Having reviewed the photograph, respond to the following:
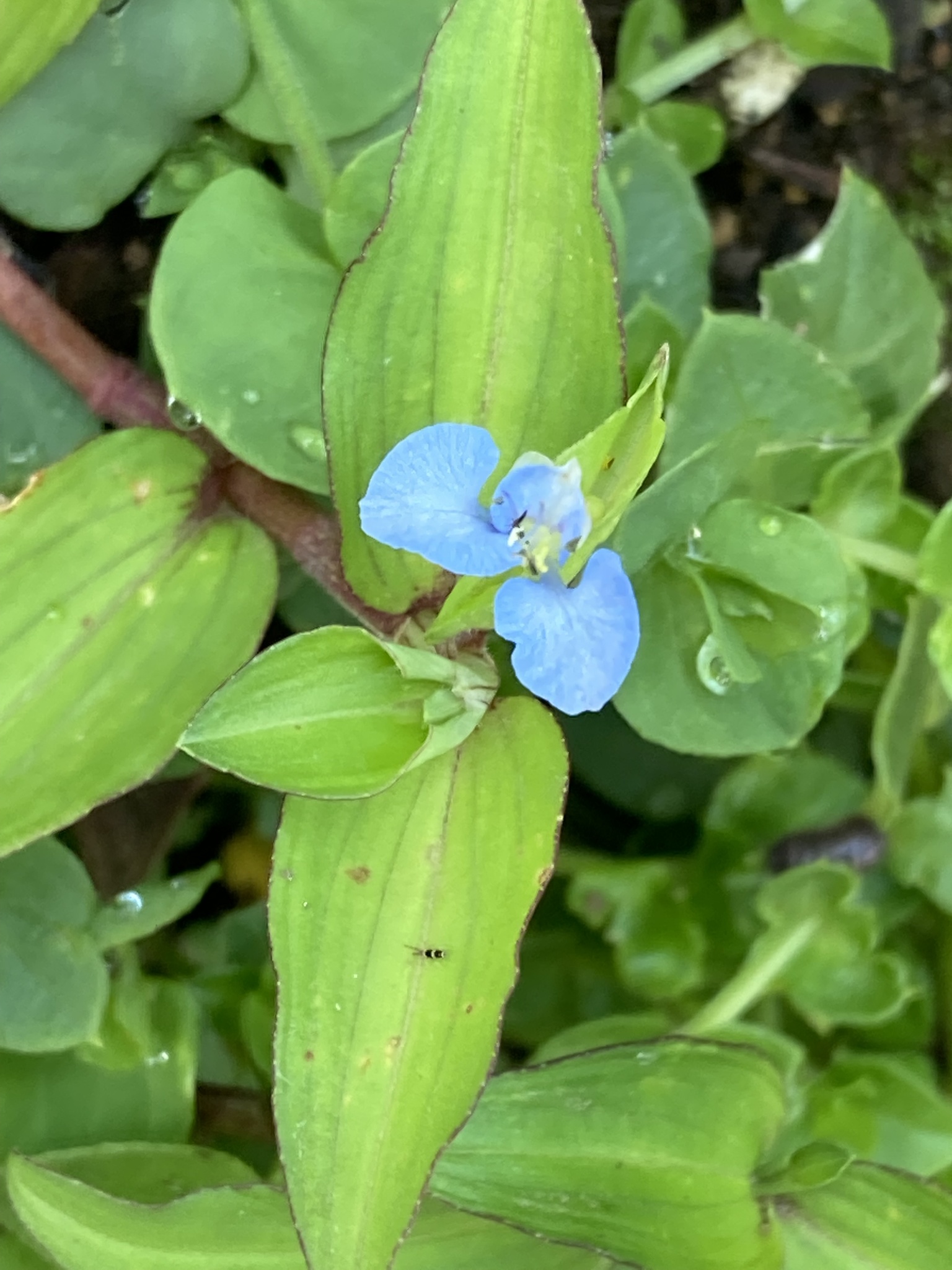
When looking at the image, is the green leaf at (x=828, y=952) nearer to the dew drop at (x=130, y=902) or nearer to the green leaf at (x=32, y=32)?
the dew drop at (x=130, y=902)

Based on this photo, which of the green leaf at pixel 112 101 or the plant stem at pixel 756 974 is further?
the plant stem at pixel 756 974

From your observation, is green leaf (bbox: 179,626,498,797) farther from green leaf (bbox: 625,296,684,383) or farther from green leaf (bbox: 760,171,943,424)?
green leaf (bbox: 760,171,943,424)

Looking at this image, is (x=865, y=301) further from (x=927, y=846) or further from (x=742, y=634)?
(x=927, y=846)

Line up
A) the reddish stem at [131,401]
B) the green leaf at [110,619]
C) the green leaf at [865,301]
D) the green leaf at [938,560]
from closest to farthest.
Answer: the green leaf at [110,619]
the reddish stem at [131,401]
the green leaf at [938,560]
the green leaf at [865,301]

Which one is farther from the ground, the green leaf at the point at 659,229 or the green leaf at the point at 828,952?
the green leaf at the point at 659,229

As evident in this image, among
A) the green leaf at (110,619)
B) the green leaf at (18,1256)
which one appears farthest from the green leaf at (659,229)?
the green leaf at (18,1256)

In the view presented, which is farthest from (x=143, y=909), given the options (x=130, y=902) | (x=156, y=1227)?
(x=156, y=1227)
